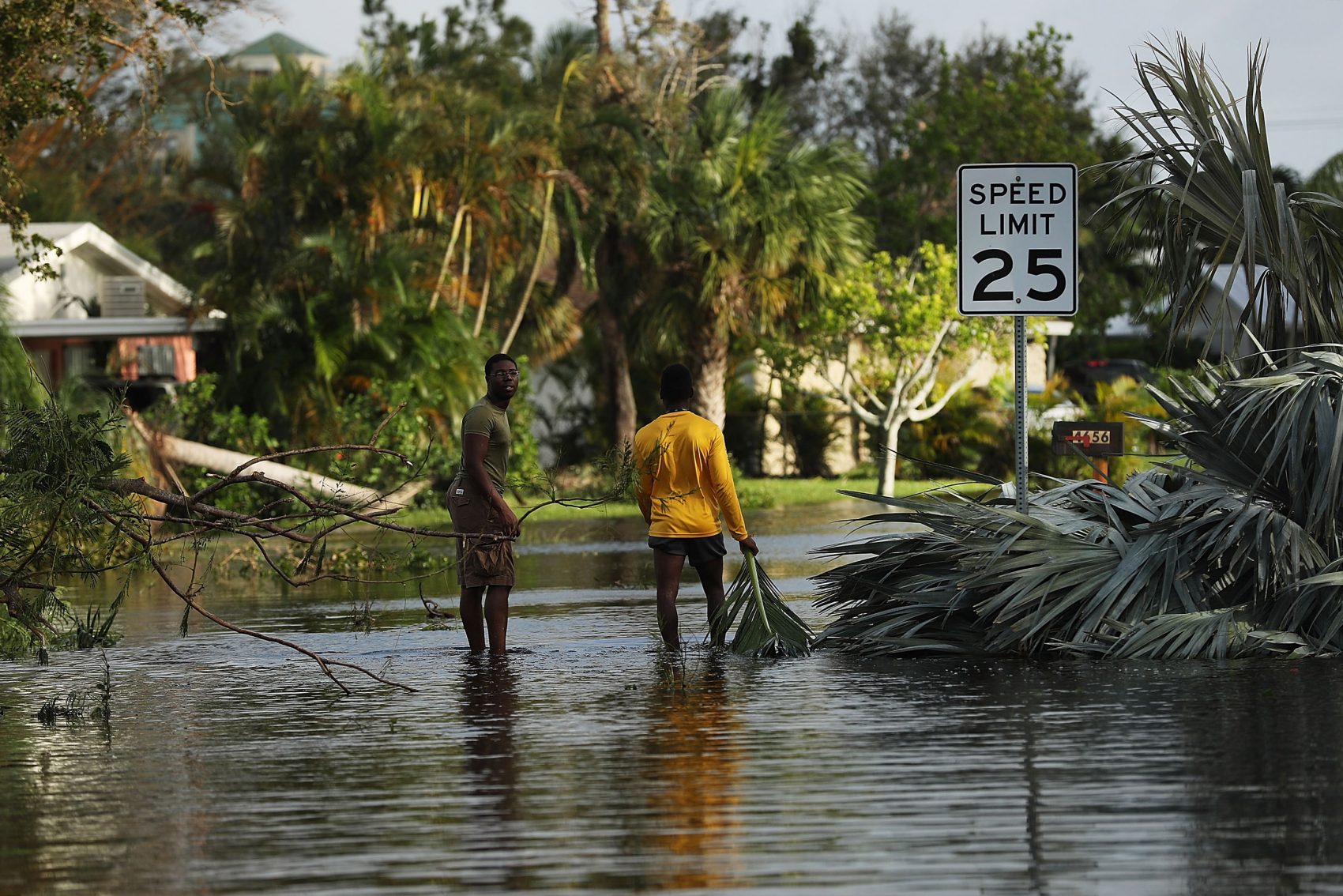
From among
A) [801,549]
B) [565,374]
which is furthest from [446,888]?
[565,374]

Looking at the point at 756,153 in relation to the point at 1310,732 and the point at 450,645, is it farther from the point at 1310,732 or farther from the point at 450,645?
the point at 1310,732

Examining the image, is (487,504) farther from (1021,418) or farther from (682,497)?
(1021,418)

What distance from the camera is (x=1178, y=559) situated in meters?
11.5

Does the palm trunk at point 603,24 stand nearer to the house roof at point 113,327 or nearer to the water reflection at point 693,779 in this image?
the house roof at point 113,327

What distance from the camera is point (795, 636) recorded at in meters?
12.1

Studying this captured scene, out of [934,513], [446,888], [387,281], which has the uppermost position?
[387,281]

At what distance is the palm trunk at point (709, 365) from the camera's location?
37.0 meters

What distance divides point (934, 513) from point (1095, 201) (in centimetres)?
4743

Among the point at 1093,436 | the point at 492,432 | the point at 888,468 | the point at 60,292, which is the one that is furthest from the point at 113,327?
the point at 492,432

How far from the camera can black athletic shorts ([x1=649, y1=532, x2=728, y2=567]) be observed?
12555 millimetres

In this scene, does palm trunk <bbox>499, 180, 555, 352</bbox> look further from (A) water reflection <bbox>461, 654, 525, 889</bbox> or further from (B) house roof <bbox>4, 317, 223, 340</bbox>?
(A) water reflection <bbox>461, 654, 525, 889</bbox>

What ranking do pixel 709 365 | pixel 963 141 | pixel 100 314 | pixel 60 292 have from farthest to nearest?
1. pixel 963 141
2. pixel 709 365
3. pixel 100 314
4. pixel 60 292

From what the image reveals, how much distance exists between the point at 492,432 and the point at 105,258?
2551cm

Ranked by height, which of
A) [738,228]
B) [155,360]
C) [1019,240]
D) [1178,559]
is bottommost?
[1178,559]
